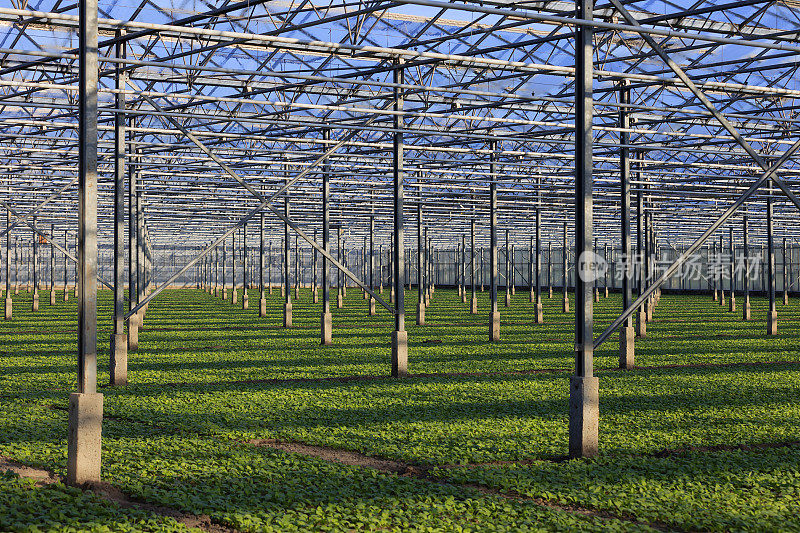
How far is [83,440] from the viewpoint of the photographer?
9023 millimetres

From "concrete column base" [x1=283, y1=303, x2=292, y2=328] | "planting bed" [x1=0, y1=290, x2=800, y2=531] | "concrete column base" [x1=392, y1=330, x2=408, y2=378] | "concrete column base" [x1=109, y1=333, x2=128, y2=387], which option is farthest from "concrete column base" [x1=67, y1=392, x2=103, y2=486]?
"concrete column base" [x1=283, y1=303, x2=292, y2=328]

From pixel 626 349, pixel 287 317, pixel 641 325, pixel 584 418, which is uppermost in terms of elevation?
pixel 287 317

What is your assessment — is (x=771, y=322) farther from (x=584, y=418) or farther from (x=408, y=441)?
(x=408, y=441)

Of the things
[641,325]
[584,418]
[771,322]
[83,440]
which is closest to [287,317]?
[641,325]

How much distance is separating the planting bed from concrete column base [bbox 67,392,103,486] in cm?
26

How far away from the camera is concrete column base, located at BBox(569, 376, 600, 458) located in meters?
10.7

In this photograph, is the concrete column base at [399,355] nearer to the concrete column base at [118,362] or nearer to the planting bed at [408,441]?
the planting bed at [408,441]

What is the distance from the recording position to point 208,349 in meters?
23.8

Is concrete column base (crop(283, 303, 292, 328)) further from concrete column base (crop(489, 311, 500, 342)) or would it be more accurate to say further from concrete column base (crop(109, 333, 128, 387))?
concrete column base (crop(109, 333, 128, 387))

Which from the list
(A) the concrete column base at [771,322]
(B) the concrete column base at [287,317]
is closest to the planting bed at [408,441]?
(A) the concrete column base at [771,322]

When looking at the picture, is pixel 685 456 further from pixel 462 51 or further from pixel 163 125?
pixel 163 125

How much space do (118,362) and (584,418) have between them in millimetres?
9937

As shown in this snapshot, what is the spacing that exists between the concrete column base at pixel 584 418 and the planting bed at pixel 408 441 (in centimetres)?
25

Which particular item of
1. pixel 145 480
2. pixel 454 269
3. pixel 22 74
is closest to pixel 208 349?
pixel 22 74
